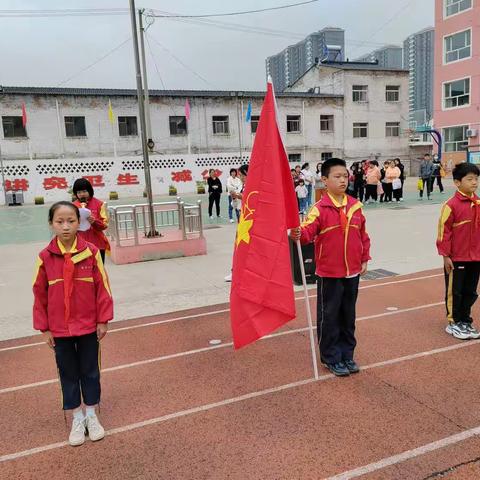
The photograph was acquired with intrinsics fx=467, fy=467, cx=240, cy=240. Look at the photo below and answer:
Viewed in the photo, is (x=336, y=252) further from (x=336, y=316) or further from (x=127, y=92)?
(x=127, y=92)

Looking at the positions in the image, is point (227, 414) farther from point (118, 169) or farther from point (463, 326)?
point (118, 169)

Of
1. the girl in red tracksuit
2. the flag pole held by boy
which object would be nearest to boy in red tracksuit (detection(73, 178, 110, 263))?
the girl in red tracksuit

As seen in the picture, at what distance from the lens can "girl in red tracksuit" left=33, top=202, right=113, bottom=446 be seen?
2.87 m

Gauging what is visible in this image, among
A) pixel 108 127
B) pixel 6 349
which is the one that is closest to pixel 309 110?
pixel 108 127

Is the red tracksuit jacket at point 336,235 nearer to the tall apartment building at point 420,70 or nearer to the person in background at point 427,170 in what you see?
the person in background at point 427,170

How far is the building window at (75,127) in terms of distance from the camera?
2722 cm

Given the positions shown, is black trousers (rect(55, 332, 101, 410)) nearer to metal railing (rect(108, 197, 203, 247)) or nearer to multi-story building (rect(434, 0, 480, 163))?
metal railing (rect(108, 197, 203, 247))

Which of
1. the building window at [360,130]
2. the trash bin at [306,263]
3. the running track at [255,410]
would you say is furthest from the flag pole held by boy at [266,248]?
the building window at [360,130]

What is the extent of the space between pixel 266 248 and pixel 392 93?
35.1 meters

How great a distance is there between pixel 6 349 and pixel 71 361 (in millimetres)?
2159

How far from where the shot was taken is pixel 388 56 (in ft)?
109

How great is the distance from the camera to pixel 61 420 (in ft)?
10.8

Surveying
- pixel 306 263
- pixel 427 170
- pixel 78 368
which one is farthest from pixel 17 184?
pixel 78 368

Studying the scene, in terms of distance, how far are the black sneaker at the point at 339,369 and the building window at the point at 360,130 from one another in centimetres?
3201
